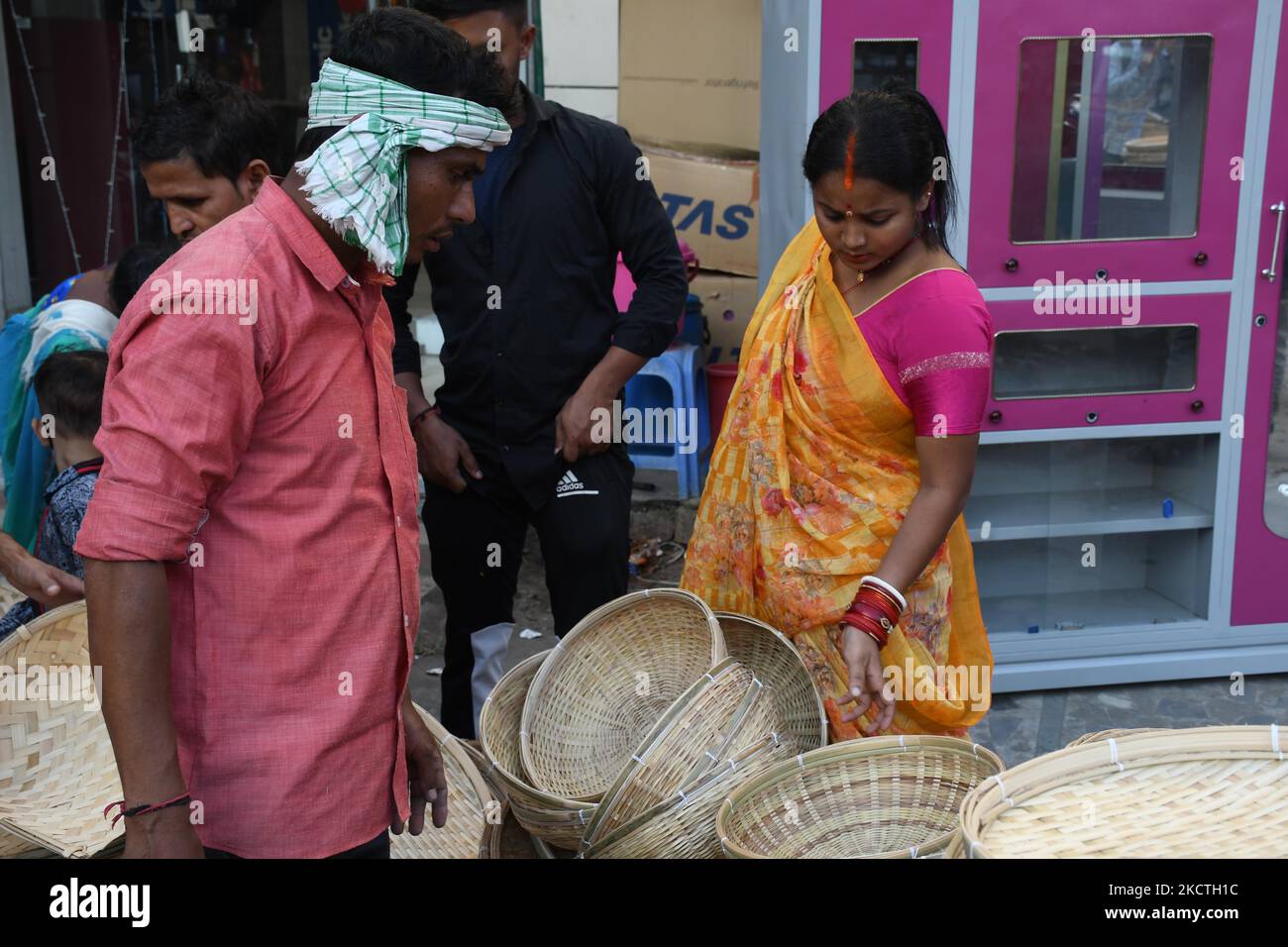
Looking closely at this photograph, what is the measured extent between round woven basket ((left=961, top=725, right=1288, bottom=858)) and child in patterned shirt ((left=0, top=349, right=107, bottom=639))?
191 cm

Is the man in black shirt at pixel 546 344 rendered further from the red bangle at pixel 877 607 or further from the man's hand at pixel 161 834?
the man's hand at pixel 161 834

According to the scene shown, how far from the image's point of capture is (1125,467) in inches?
158

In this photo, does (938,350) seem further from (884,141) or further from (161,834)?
(161,834)

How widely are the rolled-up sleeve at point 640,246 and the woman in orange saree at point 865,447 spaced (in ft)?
1.44

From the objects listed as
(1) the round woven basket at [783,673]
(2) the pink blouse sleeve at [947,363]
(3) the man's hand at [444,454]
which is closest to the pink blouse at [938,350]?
(2) the pink blouse sleeve at [947,363]

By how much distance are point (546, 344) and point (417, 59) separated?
1.35 meters

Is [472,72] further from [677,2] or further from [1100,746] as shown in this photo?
[677,2]

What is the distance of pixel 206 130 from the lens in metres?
2.38

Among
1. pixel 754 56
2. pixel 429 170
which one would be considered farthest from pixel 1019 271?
pixel 429 170

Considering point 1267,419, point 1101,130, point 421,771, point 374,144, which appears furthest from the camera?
point 1267,419

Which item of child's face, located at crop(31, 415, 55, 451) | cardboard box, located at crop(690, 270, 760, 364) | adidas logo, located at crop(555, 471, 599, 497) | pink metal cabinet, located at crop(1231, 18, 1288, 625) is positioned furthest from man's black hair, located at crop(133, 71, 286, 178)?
cardboard box, located at crop(690, 270, 760, 364)

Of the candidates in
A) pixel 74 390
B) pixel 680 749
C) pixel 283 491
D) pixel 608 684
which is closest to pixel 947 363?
pixel 680 749

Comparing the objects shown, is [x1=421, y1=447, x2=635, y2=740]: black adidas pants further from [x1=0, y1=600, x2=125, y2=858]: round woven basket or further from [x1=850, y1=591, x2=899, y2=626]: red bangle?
[x1=850, y1=591, x2=899, y2=626]: red bangle

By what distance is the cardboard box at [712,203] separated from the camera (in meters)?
5.25
